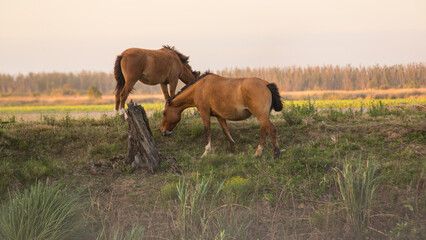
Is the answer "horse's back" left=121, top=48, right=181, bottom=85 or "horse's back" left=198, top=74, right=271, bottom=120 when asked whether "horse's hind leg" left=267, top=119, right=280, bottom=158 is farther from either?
"horse's back" left=121, top=48, right=181, bottom=85

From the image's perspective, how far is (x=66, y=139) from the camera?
38.8 ft

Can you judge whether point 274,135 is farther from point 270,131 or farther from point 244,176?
point 244,176

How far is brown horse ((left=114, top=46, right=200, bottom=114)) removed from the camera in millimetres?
12805

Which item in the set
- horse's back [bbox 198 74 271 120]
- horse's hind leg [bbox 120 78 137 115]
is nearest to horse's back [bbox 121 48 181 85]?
horse's hind leg [bbox 120 78 137 115]

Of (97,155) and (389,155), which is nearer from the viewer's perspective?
(389,155)

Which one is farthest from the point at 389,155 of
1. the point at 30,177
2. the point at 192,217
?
the point at 30,177

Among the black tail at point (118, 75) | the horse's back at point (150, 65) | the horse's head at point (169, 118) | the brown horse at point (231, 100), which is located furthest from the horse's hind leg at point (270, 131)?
the black tail at point (118, 75)

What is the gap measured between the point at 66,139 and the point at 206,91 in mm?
4447

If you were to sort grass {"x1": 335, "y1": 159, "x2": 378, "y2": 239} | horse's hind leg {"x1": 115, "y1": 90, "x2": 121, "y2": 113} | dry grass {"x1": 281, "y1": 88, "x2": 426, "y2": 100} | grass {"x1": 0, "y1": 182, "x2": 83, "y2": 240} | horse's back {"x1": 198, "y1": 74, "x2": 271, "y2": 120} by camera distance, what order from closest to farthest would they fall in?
grass {"x1": 0, "y1": 182, "x2": 83, "y2": 240} < grass {"x1": 335, "y1": 159, "x2": 378, "y2": 239} < horse's back {"x1": 198, "y1": 74, "x2": 271, "y2": 120} < horse's hind leg {"x1": 115, "y1": 90, "x2": 121, "y2": 113} < dry grass {"x1": 281, "y1": 88, "x2": 426, "y2": 100}

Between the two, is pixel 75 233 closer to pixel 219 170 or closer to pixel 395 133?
pixel 219 170

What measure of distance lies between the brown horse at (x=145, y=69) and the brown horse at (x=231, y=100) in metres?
2.41

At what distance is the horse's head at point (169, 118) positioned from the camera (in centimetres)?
1101

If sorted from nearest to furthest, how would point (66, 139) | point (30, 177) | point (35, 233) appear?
point (35, 233)
point (30, 177)
point (66, 139)

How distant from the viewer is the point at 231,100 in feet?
32.1
